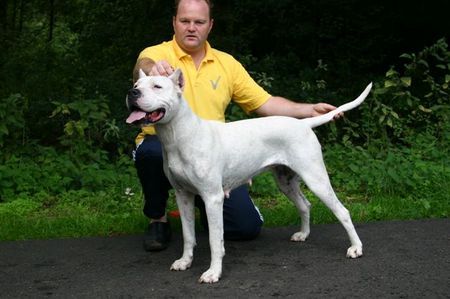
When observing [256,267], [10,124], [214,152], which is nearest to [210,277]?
[256,267]

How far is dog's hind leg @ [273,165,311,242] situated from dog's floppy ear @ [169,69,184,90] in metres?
1.23

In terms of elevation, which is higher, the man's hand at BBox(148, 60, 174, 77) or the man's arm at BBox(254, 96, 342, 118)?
the man's hand at BBox(148, 60, 174, 77)

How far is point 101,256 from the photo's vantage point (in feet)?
15.4

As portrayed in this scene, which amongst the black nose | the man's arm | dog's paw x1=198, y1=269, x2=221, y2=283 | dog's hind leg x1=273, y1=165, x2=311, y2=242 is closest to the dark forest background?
dog's hind leg x1=273, y1=165, x2=311, y2=242

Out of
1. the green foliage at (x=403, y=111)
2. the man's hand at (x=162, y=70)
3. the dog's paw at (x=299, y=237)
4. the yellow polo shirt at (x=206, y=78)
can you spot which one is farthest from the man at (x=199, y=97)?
the green foliage at (x=403, y=111)

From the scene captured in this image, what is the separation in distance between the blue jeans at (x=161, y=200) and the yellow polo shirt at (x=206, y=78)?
19 centimetres

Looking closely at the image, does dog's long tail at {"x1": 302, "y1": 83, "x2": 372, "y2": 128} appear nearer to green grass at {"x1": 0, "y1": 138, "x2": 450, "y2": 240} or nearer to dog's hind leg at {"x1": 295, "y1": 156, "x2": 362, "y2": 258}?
dog's hind leg at {"x1": 295, "y1": 156, "x2": 362, "y2": 258}

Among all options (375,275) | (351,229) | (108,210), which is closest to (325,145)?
(108,210)

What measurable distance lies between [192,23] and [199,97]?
531 mm

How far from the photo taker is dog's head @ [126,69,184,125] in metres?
3.75

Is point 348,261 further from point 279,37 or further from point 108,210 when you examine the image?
point 279,37

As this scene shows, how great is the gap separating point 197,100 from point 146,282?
1420 millimetres

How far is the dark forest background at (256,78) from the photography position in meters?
6.95

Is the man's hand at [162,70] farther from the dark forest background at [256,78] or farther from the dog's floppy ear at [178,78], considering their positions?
the dark forest background at [256,78]
